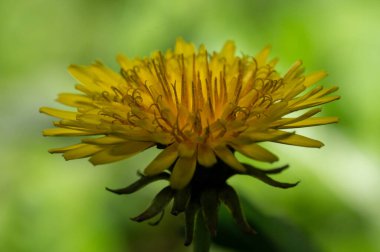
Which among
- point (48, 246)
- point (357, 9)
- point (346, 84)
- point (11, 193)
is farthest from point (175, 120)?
point (357, 9)

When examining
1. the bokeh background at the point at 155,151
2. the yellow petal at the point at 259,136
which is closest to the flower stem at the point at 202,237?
the yellow petal at the point at 259,136

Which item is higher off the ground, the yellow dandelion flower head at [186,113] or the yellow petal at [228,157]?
the yellow dandelion flower head at [186,113]

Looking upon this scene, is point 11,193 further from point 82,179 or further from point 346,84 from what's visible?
point 346,84

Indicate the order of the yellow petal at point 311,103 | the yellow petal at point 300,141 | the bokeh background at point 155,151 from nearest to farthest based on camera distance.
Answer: the yellow petal at point 300,141 → the yellow petal at point 311,103 → the bokeh background at point 155,151

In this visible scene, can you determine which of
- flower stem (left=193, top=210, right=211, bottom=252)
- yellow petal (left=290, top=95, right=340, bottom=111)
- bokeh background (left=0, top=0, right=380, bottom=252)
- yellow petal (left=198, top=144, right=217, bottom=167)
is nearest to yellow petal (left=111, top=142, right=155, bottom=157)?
yellow petal (left=198, top=144, right=217, bottom=167)

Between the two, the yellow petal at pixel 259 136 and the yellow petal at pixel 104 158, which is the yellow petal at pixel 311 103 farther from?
the yellow petal at pixel 104 158

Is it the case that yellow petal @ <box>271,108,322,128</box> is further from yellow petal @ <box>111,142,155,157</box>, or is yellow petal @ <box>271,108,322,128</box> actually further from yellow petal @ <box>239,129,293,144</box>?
yellow petal @ <box>111,142,155,157</box>
